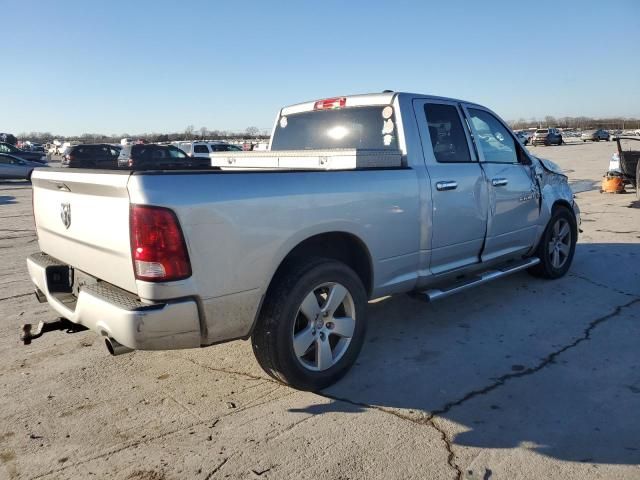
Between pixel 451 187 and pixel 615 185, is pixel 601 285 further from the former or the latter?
pixel 615 185

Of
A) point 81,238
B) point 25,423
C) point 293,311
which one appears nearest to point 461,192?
point 293,311

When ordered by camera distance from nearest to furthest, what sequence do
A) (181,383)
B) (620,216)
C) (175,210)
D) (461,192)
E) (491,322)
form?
1. (175,210)
2. (181,383)
3. (461,192)
4. (491,322)
5. (620,216)

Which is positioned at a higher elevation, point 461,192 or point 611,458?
point 461,192

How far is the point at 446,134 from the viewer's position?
14.7ft

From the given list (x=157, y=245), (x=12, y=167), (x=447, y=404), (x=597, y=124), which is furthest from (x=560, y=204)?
(x=597, y=124)

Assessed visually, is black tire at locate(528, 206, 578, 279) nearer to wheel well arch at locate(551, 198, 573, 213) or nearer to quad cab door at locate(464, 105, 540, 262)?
wheel well arch at locate(551, 198, 573, 213)

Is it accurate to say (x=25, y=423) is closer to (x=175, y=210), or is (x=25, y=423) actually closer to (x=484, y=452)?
(x=175, y=210)

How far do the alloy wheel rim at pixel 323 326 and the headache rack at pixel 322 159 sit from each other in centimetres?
92

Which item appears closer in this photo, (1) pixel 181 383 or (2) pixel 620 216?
(1) pixel 181 383

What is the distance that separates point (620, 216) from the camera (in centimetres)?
1004

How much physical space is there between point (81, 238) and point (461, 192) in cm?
290

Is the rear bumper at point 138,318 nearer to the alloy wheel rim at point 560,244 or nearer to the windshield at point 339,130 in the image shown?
the windshield at point 339,130

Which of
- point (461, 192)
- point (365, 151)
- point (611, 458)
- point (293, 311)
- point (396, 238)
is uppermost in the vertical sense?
point (365, 151)

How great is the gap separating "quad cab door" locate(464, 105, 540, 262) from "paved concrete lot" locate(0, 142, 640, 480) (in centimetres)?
69
